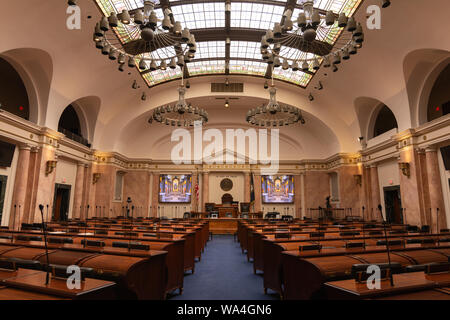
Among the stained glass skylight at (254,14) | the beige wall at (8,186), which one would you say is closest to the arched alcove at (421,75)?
the stained glass skylight at (254,14)

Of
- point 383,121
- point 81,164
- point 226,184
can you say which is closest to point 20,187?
point 81,164

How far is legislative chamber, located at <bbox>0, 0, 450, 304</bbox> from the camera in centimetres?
330

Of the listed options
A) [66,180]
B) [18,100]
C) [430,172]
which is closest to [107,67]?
[18,100]

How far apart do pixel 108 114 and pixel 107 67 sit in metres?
4.22

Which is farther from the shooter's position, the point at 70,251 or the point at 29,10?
the point at 29,10

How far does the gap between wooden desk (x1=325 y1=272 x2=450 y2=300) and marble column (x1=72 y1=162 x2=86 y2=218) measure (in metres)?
14.8

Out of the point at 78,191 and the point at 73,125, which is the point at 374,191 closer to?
the point at 78,191

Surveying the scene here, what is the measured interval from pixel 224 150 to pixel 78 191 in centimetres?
1007

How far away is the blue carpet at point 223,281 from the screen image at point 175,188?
1141 centimetres

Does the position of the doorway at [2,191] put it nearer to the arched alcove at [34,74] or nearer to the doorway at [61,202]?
the arched alcove at [34,74]
